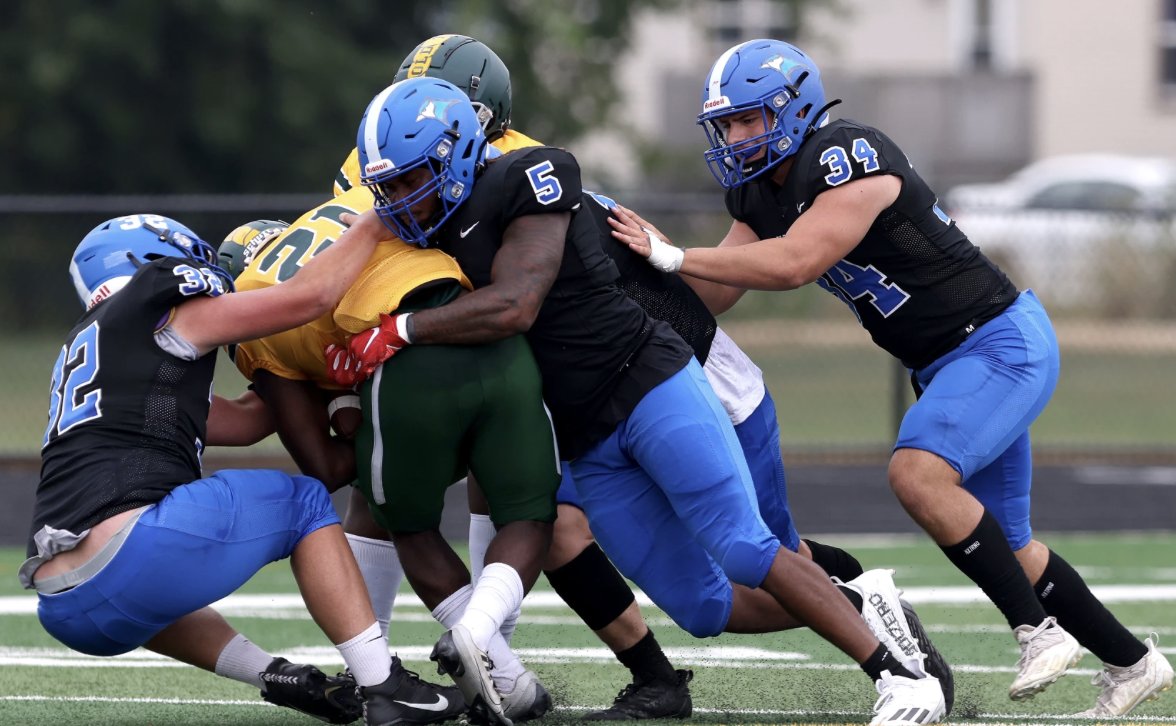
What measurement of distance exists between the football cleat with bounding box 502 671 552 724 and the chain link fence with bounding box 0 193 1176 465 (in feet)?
21.8

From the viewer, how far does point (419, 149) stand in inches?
174

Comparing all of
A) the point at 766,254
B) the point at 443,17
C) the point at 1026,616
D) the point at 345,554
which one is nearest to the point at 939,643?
the point at 1026,616

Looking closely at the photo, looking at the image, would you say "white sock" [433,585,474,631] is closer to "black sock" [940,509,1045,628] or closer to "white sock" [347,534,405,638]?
"white sock" [347,534,405,638]

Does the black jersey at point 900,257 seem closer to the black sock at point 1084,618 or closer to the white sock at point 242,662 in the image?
the black sock at point 1084,618

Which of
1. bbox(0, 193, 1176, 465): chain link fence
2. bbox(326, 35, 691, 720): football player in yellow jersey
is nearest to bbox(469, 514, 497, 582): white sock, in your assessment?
bbox(326, 35, 691, 720): football player in yellow jersey

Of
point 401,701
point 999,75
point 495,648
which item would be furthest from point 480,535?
point 999,75

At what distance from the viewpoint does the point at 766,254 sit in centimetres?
482

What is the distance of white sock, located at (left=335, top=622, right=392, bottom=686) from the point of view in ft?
14.4

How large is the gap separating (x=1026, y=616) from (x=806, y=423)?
807cm

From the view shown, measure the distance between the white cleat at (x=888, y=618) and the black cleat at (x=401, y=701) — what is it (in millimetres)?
1171

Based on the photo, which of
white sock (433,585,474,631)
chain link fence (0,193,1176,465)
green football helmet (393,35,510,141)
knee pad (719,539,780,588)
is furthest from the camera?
chain link fence (0,193,1176,465)

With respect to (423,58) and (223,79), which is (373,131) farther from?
(223,79)

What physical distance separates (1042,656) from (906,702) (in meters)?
0.59

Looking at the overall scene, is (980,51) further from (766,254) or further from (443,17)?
(766,254)
